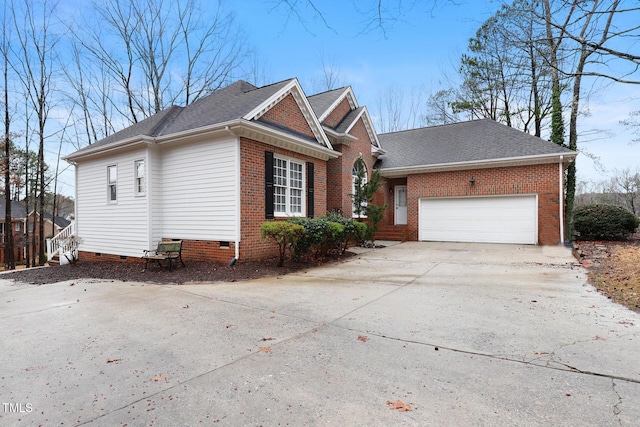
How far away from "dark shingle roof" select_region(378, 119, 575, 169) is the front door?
1.64 metres

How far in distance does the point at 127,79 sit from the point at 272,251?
17582 mm

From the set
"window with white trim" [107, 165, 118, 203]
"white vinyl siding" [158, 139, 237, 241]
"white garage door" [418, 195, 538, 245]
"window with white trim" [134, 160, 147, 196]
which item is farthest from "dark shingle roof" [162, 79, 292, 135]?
"white garage door" [418, 195, 538, 245]

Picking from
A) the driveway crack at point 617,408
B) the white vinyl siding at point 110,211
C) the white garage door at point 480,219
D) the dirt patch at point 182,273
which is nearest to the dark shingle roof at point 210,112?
the white vinyl siding at point 110,211

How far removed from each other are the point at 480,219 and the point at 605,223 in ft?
13.4

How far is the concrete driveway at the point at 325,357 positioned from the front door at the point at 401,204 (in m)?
10.8

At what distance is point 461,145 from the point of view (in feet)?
51.1

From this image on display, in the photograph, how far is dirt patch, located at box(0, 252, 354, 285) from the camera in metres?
7.93

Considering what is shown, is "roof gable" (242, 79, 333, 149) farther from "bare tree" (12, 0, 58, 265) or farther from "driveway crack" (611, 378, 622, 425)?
"bare tree" (12, 0, 58, 265)

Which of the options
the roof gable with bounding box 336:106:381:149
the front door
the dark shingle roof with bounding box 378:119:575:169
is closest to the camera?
the dark shingle roof with bounding box 378:119:575:169

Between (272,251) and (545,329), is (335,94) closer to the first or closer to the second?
(272,251)

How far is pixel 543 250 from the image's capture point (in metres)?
11.4

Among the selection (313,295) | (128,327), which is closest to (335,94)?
(313,295)

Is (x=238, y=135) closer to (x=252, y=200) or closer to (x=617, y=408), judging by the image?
(x=252, y=200)

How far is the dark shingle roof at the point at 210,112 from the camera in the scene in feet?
31.6
